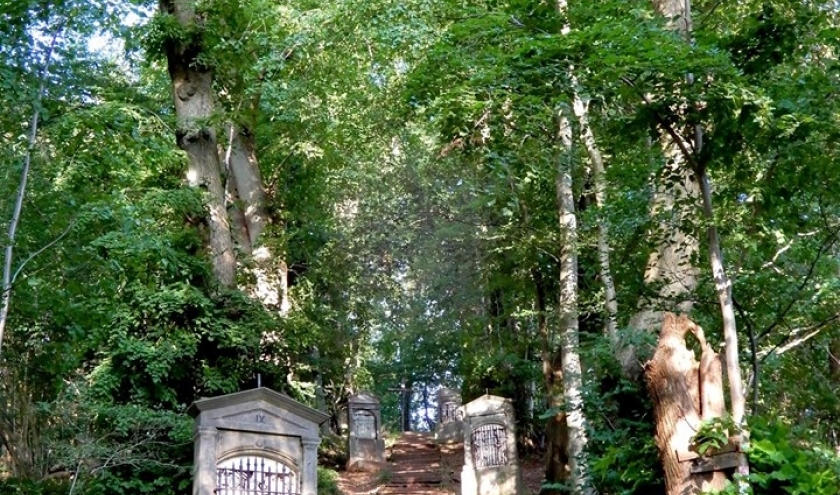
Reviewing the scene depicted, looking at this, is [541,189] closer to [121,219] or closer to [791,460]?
[121,219]

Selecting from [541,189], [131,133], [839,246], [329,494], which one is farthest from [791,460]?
[329,494]

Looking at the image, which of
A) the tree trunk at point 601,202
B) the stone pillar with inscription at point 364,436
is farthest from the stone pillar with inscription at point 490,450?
the tree trunk at point 601,202

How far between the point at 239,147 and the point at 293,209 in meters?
1.64

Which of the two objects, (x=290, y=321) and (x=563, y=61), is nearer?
(x=563, y=61)

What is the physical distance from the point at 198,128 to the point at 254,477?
188 inches

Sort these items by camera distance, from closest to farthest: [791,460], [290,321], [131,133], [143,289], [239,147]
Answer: [791,460], [131,133], [143,289], [290,321], [239,147]

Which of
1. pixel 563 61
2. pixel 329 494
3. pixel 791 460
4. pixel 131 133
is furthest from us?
pixel 329 494

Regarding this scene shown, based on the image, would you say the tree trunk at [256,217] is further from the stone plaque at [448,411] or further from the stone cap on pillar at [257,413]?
the stone plaque at [448,411]

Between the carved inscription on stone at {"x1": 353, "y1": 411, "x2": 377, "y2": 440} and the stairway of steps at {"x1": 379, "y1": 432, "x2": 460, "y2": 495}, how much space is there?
2.82ft

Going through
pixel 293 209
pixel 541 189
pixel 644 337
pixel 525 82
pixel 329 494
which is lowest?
pixel 329 494

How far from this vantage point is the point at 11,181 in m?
7.07

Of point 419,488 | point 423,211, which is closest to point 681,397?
point 419,488

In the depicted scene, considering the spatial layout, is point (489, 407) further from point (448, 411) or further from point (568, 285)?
point (448, 411)

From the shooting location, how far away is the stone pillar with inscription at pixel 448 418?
835 inches
